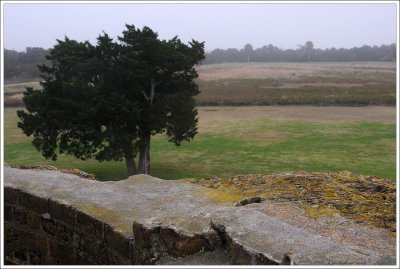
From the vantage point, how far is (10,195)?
6.06 metres

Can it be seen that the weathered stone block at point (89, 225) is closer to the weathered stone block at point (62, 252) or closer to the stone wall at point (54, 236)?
the stone wall at point (54, 236)

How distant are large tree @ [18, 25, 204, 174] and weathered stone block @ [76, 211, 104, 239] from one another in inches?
462

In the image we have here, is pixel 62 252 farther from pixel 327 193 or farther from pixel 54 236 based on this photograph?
pixel 327 193

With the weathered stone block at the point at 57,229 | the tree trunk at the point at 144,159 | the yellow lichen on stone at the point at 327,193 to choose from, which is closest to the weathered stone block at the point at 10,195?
the weathered stone block at the point at 57,229

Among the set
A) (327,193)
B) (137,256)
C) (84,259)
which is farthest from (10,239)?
(327,193)

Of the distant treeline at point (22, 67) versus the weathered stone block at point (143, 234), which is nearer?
the weathered stone block at point (143, 234)

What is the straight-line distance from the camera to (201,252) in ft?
14.3

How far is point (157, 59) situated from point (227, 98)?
36310 millimetres

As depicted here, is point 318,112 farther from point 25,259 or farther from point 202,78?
point 202,78

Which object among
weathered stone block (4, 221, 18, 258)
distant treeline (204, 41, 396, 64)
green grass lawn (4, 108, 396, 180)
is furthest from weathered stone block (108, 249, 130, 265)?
distant treeline (204, 41, 396, 64)

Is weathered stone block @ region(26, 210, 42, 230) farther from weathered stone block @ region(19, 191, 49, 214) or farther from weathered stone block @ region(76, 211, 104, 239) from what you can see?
weathered stone block @ region(76, 211, 104, 239)

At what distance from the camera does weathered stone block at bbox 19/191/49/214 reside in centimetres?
568

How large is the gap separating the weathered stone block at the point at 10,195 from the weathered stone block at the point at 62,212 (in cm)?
69

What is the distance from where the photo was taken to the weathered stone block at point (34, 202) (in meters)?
5.68
